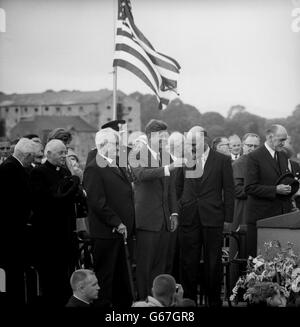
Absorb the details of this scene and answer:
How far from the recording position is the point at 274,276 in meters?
7.96

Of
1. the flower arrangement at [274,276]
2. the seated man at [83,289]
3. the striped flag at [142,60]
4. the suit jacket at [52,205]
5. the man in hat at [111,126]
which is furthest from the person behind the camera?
the striped flag at [142,60]

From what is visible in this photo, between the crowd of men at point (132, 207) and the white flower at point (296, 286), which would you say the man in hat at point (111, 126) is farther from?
the white flower at point (296, 286)

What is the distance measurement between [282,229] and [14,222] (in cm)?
255

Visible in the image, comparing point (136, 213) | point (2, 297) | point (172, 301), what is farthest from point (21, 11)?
point (172, 301)

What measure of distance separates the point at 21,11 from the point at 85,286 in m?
4.26

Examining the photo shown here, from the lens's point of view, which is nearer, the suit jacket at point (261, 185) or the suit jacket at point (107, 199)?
the suit jacket at point (107, 199)

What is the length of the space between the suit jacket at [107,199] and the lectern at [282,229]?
1.29 m

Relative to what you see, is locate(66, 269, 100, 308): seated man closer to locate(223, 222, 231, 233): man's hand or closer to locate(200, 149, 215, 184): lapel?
locate(200, 149, 215, 184): lapel

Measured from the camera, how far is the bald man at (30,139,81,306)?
27.2 feet

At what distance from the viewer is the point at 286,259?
7977 mm

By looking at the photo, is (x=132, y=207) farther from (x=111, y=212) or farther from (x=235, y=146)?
(x=235, y=146)

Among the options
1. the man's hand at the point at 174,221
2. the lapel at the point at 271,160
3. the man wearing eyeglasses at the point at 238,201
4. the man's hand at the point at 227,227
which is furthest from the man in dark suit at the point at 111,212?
the lapel at the point at 271,160

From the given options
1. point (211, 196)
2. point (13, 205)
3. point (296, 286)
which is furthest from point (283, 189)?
point (13, 205)

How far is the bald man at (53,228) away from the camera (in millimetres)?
8289
